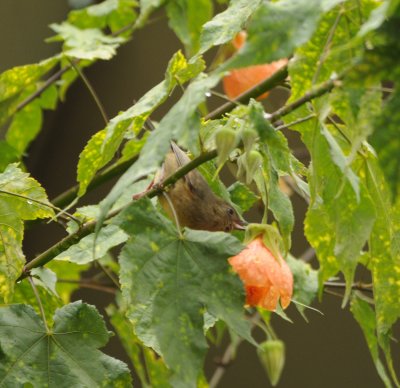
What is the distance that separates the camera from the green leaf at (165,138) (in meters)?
0.42

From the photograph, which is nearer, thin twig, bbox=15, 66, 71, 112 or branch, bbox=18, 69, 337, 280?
branch, bbox=18, 69, 337, 280

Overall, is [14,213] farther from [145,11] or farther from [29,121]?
[29,121]

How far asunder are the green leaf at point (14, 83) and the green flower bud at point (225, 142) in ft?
1.47

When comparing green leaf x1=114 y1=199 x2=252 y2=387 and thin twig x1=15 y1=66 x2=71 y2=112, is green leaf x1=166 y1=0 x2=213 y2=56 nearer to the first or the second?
thin twig x1=15 y1=66 x2=71 y2=112

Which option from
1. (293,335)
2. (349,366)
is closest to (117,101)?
(293,335)

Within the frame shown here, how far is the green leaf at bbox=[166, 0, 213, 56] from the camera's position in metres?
1.09

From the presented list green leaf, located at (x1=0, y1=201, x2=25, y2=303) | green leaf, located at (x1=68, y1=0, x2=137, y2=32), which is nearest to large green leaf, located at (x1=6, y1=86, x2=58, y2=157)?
green leaf, located at (x1=68, y1=0, x2=137, y2=32)

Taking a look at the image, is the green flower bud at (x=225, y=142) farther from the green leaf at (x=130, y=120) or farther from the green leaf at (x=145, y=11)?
the green leaf at (x=145, y=11)

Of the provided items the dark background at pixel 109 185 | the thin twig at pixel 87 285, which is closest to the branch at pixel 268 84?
the thin twig at pixel 87 285

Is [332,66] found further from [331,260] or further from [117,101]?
[117,101]

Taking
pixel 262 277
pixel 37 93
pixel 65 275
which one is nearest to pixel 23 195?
pixel 262 277

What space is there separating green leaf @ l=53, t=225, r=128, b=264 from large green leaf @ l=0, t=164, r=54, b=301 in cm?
6

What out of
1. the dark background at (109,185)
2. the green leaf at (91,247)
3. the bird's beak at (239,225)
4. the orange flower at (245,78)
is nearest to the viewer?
the bird's beak at (239,225)

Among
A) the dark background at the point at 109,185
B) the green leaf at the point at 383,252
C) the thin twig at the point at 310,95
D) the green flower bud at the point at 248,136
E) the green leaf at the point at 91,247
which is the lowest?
the dark background at the point at 109,185
